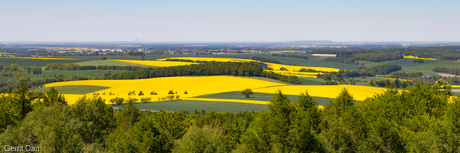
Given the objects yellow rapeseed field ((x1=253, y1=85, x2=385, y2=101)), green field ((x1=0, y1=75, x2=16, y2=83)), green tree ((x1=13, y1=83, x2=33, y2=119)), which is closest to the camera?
green tree ((x1=13, y1=83, x2=33, y2=119))

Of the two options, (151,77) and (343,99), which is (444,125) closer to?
(343,99)

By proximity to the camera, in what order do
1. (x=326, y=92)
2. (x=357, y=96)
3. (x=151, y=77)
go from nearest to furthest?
(x=357, y=96)
(x=326, y=92)
(x=151, y=77)

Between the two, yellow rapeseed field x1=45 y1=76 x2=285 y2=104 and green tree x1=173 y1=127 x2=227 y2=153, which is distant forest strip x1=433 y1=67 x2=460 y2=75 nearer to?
yellow rapeseed field x1=45 y1=76 x2=285 y2=104

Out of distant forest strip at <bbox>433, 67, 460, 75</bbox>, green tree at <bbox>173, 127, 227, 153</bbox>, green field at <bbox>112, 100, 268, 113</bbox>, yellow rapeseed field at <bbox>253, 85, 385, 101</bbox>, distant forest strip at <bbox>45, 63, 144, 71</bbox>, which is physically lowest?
green field at <bbox>112, 100, 268, 113</bbox>

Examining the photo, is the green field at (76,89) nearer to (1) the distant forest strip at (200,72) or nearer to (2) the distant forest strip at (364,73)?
(1) the distant forest strip at (200,72)

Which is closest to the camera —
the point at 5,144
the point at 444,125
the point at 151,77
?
the point at 444,125

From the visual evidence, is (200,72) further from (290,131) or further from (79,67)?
(290,131)

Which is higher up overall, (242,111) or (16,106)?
(16,106)

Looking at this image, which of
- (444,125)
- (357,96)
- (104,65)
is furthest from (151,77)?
(444,125)

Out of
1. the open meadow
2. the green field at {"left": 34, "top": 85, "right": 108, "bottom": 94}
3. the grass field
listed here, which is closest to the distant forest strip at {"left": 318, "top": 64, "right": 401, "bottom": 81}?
the grass field
